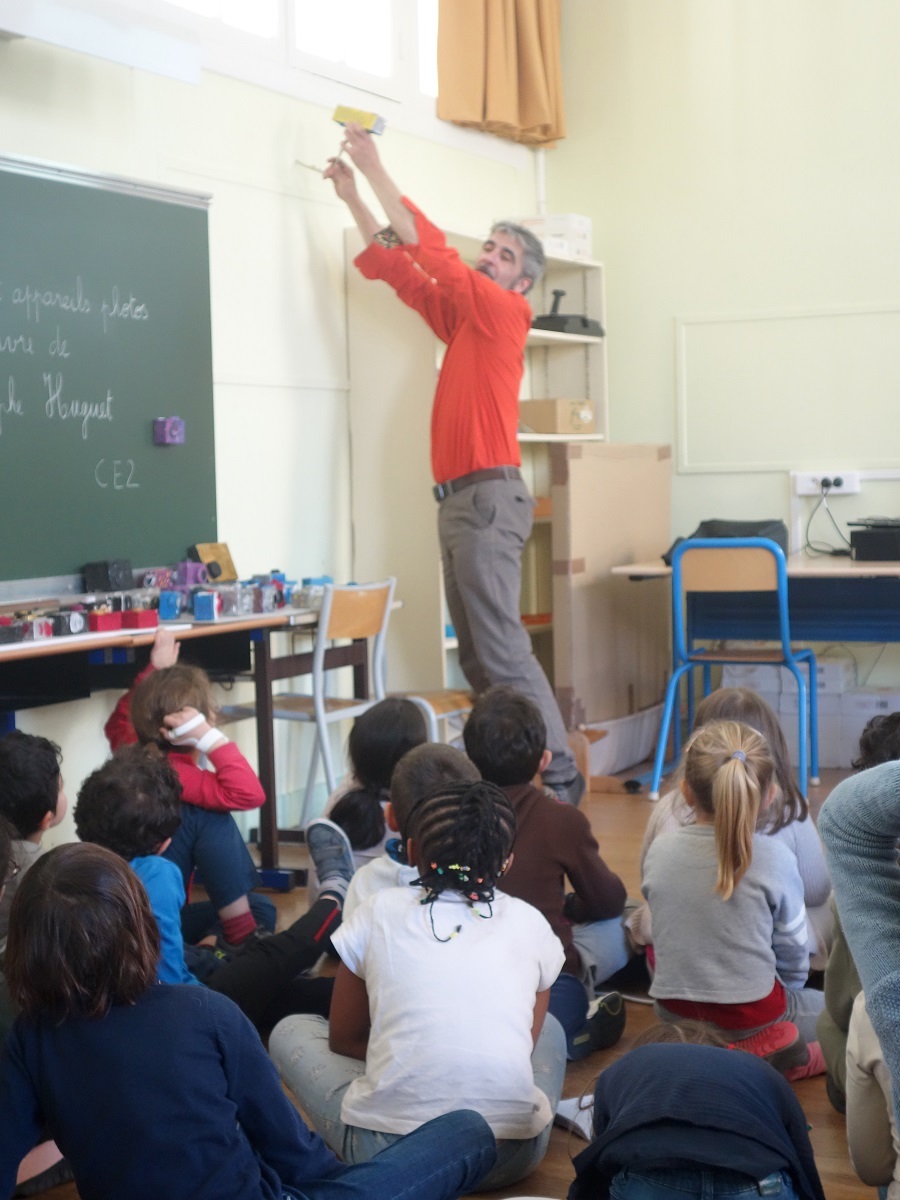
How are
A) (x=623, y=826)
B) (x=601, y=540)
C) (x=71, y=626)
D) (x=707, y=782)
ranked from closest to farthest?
(x=707, y=782), (x=71, y=626), (x=623, y=826), (x=601, y=540)

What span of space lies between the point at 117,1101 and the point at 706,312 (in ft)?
16.0

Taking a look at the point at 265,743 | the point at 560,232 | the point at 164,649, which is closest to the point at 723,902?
the point at 164,649

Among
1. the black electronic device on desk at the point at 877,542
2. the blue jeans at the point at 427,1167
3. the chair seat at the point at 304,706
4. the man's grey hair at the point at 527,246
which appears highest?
the man's grey hair at the point at 527,246

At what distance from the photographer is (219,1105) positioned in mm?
1415

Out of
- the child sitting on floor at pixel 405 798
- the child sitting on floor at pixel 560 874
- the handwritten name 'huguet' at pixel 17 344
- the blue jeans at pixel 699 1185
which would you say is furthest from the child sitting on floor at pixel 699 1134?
the handwritten name 'huguet' at pixel 17 344

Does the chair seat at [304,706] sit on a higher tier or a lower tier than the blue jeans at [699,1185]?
higher

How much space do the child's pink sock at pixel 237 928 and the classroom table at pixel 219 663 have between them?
2.38 ft

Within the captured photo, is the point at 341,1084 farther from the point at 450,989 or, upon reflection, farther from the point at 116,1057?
the point at 116,1057

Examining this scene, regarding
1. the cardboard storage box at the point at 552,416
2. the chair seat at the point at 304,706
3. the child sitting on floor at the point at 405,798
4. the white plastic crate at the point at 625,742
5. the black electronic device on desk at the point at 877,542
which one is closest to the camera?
the child sitting on floor at the point at 405,798

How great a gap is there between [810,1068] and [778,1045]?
0.11m

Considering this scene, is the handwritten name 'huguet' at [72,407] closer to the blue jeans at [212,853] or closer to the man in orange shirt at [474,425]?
the man in orange shirt at [474,425]

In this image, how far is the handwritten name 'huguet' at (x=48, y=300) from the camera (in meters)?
3.52

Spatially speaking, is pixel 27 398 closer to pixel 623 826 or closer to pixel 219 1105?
pixel 623 826

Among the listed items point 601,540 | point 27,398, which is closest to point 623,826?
point 601,540
